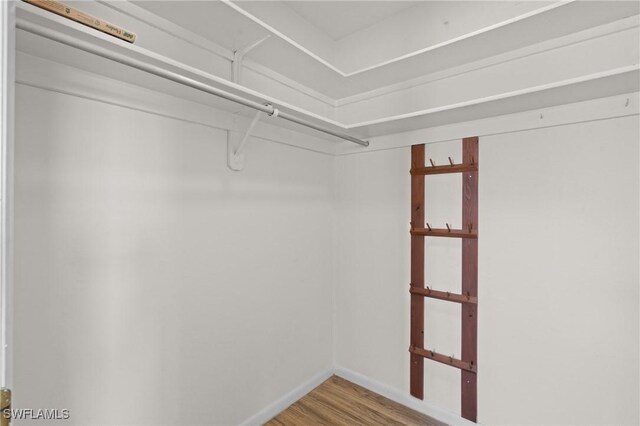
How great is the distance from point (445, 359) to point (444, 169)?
1177mm

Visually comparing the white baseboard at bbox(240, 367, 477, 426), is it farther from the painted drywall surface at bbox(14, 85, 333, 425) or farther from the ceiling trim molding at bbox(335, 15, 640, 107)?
the ceiling trim molding at bbox(335, 15, 640, 107)

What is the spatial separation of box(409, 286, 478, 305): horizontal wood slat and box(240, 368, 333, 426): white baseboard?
0.96 metres

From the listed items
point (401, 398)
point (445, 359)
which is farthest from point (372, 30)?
point (401, 398)

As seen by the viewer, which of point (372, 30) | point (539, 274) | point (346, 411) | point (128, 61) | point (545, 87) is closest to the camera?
point (128, 61)

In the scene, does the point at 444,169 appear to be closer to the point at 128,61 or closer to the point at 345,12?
the point at 345,12

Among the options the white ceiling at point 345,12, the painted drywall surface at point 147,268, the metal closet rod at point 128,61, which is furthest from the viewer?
the white ceiling at point 345,12

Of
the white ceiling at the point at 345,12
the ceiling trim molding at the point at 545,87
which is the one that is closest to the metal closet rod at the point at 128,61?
the ceiling trim molding at the point at 545,87

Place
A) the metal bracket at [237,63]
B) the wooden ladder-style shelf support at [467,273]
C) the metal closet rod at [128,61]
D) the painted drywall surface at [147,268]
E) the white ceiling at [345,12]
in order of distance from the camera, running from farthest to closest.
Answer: the white ceiling at [345,12] < the wooden ladder-style shelf support at [467,273] < the metal bracket at [237,63] < the painted drywall surface at [147,268] < the metal closet rod at [128,61]

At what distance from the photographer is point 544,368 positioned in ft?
5.29

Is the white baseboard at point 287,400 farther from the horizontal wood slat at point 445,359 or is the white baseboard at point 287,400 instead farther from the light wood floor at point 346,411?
the horizontal wood slat at point 445,359

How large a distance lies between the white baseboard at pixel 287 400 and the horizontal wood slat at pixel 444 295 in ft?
3.16

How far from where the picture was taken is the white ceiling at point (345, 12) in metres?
1.95

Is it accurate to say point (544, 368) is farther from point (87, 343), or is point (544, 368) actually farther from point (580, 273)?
point (87, 343)

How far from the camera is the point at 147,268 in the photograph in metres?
1.39
